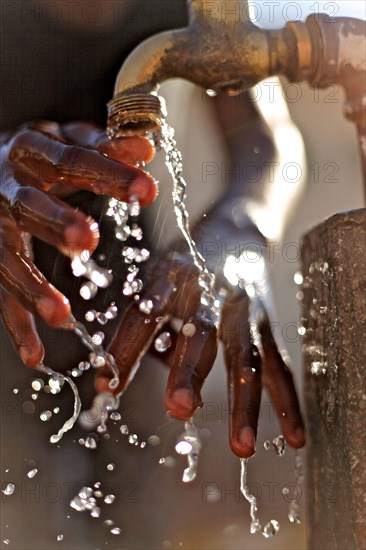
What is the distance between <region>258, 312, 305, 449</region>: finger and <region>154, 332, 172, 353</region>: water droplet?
15 centimetres

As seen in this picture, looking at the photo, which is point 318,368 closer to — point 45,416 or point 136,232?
point 136,232

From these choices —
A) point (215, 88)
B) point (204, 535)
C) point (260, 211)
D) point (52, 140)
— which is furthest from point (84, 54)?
point (204, 535)

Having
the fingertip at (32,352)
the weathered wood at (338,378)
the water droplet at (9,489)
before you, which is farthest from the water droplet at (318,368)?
the water droplet at (9,489)

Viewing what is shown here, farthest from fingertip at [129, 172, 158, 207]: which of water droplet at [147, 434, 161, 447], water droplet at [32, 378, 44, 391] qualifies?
water droplet at [147, 434, 161, 447]

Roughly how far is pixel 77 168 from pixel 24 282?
0.57ft

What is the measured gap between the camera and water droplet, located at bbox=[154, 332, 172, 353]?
1165 millimetres

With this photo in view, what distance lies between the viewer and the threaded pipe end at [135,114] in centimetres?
108

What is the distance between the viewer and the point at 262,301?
124 centimetres

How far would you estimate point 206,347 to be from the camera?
3.32 feet

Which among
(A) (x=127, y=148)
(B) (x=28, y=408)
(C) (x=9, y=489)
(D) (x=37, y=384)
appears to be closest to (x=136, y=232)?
(D) (x=37, y=384)

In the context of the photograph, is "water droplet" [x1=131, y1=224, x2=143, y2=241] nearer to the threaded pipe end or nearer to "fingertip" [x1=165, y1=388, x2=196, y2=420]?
the threaded pipe end

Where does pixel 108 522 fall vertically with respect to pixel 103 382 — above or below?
below

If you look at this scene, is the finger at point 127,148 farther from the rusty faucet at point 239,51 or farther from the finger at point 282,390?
the finger at point 282,390

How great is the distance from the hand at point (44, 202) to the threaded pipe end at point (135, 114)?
0.11 feet
